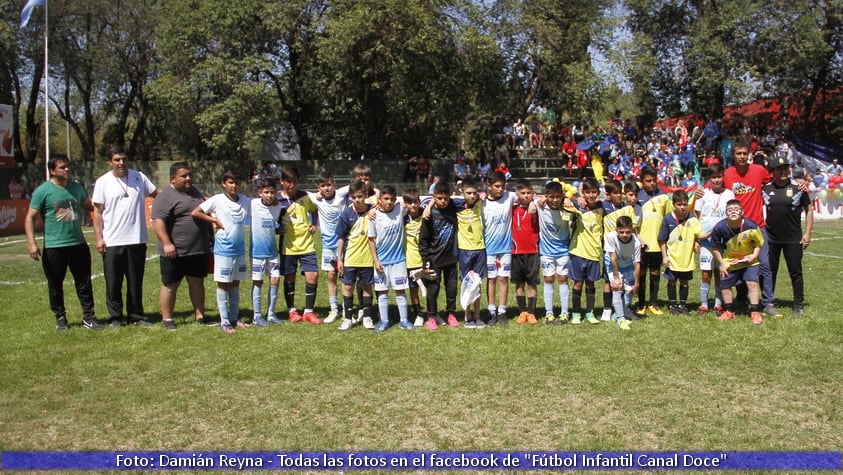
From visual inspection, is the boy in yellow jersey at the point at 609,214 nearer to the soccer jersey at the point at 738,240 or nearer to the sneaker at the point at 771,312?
the soccer jersey at the point at 738,240

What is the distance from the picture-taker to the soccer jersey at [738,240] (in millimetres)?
8484

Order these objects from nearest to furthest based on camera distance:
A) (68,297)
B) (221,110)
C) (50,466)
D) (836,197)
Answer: (50,466), (68,297), (836,197), (221,110)

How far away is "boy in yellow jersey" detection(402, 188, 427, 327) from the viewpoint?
8.21 m

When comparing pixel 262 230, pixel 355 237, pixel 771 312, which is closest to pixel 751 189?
pixel 771 312

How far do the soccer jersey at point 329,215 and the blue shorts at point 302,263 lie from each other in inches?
9.9

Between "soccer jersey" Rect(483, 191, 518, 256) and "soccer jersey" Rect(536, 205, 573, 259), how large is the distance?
1.35 ft

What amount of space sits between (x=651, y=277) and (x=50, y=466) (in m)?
6.78

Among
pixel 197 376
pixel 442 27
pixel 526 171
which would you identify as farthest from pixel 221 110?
pixel 197 376

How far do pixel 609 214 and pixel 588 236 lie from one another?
49 cm

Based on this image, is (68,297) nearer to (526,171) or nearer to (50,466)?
(50,466)

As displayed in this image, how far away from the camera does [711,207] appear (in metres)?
9.07

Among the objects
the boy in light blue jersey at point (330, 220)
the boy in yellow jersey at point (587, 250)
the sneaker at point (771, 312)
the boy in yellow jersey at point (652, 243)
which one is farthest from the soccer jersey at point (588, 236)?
the boy in light blue jersey at point (330, 220)

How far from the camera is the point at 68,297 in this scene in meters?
10.2

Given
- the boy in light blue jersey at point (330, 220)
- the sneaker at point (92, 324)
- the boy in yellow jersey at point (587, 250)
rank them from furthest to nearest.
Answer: the boy in light blue jersey at point (330, 220) → the boy in yellow jersey at point (587, 250) → the sneaker at point (92, 324)
